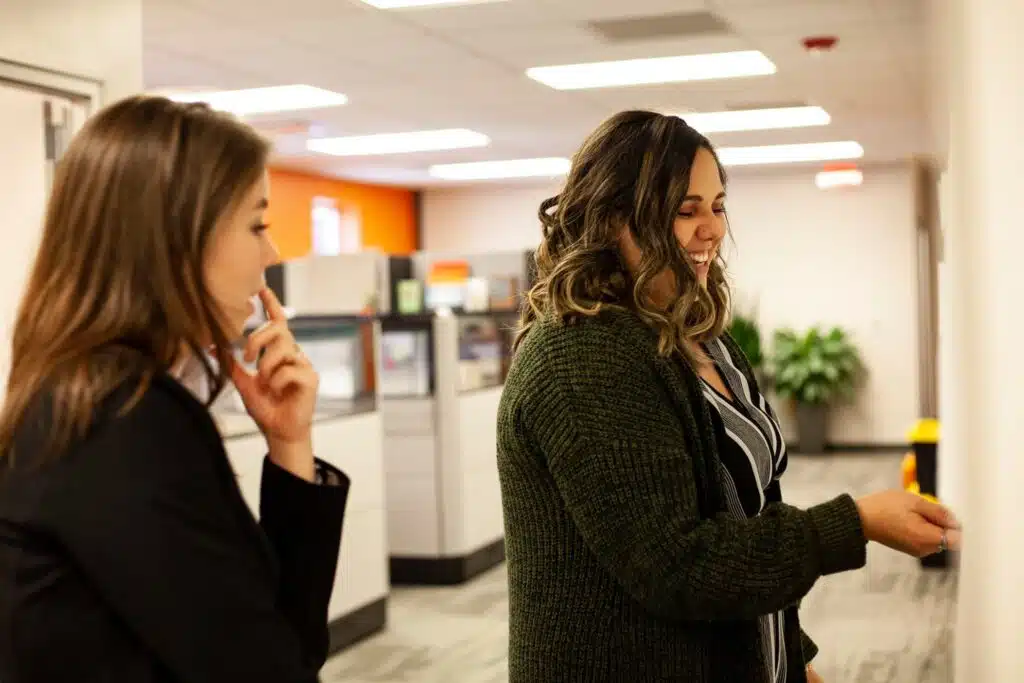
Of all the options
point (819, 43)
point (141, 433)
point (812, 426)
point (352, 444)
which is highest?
point (819, 43)

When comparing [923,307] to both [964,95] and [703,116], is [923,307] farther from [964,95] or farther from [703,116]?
[964,95]

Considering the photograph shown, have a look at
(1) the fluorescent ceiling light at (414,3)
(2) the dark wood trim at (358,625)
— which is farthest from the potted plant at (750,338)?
(1) the fluorescent ceiling light at (414,3)

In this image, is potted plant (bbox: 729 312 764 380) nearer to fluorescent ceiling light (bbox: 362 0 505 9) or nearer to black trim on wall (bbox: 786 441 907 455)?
black trim on wall (bbox: 786 441 907 455)

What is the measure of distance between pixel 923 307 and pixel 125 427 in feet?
38.9

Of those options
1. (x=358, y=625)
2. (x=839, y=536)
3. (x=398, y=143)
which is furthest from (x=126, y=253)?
(x=398, y=143)

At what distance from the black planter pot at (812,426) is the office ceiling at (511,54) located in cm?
359

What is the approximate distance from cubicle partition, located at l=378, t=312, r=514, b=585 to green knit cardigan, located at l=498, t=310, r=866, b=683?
5119 mm

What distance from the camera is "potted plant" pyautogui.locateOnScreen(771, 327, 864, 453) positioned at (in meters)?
12.0

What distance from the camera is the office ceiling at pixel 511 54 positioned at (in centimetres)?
552

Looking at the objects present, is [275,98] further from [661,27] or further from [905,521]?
[905,521]

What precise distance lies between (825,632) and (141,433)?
16.8 ft

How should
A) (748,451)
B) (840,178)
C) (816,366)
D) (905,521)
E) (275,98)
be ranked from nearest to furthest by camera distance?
(905,521) → (748,451) → (275,98) → (840,178) → (816,366)

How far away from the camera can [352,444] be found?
5.55 m

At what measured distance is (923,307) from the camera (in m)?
12.0
